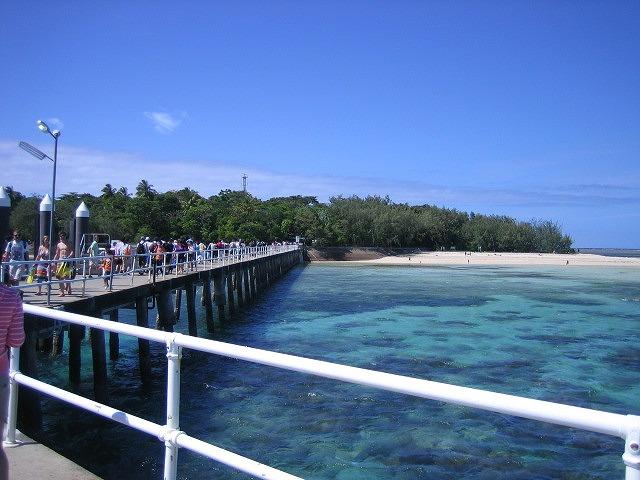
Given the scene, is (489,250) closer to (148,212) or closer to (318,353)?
(148,212)

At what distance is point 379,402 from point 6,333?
1015cm

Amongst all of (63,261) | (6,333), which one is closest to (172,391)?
(6,333)

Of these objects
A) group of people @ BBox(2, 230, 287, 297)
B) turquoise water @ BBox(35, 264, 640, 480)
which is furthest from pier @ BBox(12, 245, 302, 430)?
turquoise water @ BBox(35, 264, 640, 480)

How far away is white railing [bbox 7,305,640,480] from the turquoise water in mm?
5850

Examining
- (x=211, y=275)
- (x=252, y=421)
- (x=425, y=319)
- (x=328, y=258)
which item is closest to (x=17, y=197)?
(x=328, y=258)

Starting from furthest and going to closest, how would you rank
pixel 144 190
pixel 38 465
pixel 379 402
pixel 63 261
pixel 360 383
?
pixel 144 190 → pixel 379 402 → pixel 63 261 → pixel 38 465 → pixel 360 383

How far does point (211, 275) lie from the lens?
2498 centimetres

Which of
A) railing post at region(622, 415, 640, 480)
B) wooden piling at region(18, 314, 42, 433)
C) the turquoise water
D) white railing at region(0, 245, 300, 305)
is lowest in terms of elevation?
the turquoise water

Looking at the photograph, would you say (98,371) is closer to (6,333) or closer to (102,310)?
(102,310)

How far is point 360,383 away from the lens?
248 cm

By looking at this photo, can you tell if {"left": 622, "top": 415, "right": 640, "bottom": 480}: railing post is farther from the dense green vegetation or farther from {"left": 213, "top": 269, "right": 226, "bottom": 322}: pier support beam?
the dense green vegetation

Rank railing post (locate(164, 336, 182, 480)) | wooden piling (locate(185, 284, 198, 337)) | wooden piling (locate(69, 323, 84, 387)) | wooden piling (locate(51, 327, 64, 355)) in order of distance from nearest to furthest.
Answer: railing post (locate(164, 336, 182, 480))
wooden piling (locate(69, 323, 84, 387))
wooden piling (locate(51, 327, 64, 355))
wooden piling (locate(185, 284, 198, 337))

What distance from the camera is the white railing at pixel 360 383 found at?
188 cm

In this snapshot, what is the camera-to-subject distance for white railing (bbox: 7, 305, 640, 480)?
6.17 feet
